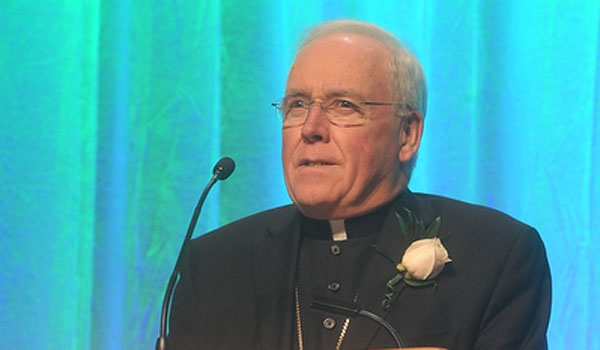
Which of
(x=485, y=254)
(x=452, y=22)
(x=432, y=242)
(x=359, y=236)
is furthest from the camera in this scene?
(x=452, y=22)

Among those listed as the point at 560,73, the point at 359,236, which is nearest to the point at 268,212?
the point at 359,236

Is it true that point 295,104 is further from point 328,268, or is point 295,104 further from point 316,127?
point 328,268

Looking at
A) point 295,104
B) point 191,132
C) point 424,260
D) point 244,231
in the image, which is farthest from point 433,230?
point 191,132

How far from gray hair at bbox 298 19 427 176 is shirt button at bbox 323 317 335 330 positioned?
16.6 inches

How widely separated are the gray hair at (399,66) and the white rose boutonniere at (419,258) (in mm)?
238

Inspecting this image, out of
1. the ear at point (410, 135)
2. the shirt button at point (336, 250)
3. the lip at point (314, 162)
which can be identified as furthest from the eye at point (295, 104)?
the shirt button at point (336, 250)

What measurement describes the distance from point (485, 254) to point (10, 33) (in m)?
1.64

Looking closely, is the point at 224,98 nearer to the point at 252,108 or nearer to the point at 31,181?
the point at 252,108

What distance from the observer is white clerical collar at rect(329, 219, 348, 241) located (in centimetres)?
187

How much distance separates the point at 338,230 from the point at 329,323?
0.84ft

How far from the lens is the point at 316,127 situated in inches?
67.2

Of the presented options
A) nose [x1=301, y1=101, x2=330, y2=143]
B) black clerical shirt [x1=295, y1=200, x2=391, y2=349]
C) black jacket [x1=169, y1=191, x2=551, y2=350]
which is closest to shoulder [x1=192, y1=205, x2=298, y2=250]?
black jacket [x1=169, y1=191, x2=551, y2=350]

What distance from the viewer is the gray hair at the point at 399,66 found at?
5.91 ft

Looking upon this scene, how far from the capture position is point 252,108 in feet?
7.53
